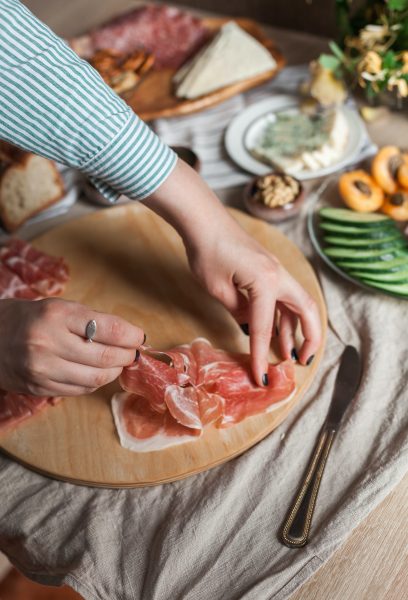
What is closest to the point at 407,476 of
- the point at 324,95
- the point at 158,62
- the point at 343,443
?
the point at 343,443

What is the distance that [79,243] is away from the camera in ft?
5.00

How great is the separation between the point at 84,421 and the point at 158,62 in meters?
1.33

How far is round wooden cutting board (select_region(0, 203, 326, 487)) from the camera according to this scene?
1.08m

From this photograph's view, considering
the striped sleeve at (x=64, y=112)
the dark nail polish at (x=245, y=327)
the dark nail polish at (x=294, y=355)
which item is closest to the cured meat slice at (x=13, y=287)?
the striped sleeve at (x=64, y=112)

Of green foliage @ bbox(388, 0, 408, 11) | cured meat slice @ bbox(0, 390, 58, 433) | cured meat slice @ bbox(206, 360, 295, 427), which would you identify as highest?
green foliage @ bbox(388, 0, 408, 11)

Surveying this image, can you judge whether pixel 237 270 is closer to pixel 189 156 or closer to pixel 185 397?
pixel 185 397

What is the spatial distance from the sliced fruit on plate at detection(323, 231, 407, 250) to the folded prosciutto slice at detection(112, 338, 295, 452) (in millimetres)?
339

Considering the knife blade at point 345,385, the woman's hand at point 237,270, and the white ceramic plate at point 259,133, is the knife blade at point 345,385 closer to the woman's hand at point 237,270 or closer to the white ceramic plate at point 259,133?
the woman's hand at point 237,270

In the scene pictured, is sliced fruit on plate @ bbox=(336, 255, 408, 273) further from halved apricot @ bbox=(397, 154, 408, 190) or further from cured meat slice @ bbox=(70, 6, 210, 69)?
cured meat slice @ bbox=(70, 6, 210, 69)

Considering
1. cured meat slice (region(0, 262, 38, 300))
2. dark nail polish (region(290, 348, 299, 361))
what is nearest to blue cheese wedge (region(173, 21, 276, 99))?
cured meat slice (region(0, 262, 38, 300))

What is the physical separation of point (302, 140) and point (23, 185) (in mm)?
760

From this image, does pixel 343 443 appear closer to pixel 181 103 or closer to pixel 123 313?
pixel 123 313

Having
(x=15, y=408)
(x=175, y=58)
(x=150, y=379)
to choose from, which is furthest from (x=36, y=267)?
(x=175, y=58)

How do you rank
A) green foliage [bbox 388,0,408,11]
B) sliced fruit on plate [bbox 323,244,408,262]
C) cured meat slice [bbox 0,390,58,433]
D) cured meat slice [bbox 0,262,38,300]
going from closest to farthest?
cured meat slice [bbox 0,390,58,433] < sliced fruit on plate [bbox 323,244,408,262] < cured meat slice [bbox 0,262,38,300] < green foliage [bbox 388,0,408,11]
